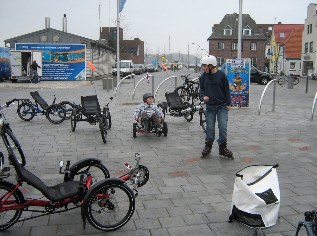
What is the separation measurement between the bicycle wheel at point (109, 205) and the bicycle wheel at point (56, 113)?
727 cm

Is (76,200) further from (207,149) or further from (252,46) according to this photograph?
(252,46)

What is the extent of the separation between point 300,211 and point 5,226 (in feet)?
11.0

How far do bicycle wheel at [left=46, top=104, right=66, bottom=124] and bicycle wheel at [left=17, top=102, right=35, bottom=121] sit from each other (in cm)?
66

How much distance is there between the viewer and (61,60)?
3331 cm

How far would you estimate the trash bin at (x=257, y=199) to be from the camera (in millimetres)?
4238

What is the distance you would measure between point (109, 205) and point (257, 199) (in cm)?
157

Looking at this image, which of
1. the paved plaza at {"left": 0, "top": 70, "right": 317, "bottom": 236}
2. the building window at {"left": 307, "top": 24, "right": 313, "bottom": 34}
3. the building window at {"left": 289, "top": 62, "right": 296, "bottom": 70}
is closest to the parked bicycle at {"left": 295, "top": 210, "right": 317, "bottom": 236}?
the paved plaza at {"left": 0, "top": 70, "right": 317, "bottom": 236}

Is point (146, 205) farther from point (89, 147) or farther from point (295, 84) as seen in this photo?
point (295, 84)

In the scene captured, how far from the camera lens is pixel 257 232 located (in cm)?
394

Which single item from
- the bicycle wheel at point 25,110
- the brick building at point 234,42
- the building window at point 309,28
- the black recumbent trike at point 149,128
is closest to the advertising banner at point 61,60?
the bicycle wheel at point 25,110

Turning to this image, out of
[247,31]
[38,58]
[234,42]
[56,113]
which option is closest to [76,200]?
[56,113]

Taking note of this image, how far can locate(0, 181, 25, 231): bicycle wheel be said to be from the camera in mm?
4307

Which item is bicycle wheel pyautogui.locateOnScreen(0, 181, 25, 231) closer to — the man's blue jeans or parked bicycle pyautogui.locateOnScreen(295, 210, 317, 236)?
parked bicycle pyautogui.locateOnScreen(295, 210, 317, 236)

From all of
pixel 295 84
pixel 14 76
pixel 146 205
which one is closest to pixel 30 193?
pixel 146 205
